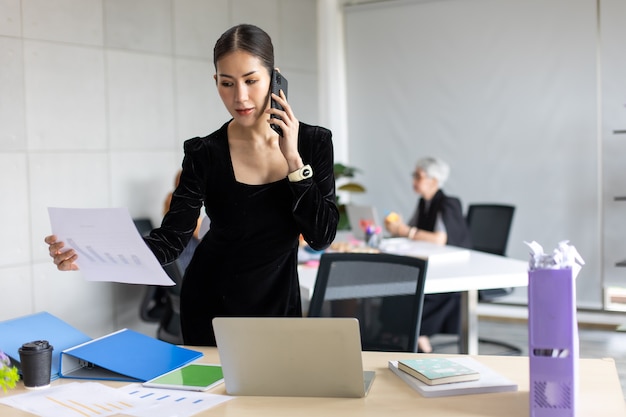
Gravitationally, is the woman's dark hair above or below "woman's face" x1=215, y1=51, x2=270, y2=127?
above

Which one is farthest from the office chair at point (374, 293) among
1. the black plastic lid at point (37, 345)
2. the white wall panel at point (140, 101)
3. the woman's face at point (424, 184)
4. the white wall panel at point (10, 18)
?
the white wall panel at point (140, 101)

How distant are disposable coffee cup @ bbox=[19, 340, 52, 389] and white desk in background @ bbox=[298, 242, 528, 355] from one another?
1.61 meters

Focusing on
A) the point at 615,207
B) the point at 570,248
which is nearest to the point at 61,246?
the point at 570,248

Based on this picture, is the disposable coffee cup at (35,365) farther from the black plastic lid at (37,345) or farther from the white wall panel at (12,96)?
the white wall panel at (12,96)

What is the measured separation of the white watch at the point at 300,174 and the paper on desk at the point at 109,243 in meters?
0.45

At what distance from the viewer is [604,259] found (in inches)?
253

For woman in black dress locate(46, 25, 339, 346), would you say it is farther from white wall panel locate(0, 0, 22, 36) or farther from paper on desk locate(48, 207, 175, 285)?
white wall panel locate(0, 0, 22, 36)

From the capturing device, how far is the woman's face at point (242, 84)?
2248 millimetres

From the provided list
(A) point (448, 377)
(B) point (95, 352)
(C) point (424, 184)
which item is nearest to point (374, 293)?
(A) point (448, 377)

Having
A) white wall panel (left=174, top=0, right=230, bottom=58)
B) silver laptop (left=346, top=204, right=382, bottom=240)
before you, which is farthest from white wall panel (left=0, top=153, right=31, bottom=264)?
silver laptop (left=346, top=204, right=382, bottom=240)

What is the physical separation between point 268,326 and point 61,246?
2.17 feet

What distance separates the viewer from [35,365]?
6.95ft

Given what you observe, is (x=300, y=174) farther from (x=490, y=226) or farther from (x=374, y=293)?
(x=490, y=226)

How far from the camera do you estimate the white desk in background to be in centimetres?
390
